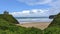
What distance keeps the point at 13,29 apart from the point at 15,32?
4.40 ft

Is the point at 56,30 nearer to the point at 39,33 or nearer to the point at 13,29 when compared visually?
the point at 39,33

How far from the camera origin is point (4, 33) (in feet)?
57.5

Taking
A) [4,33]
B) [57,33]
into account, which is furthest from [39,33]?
[4,33]

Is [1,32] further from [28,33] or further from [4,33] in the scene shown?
[28,33]

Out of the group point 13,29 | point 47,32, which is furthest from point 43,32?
point 13,29

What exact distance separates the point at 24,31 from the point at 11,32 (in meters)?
1.60

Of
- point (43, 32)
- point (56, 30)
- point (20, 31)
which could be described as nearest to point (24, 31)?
point (20, 31)

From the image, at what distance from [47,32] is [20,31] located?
2.45m

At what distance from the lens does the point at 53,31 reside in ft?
61.7

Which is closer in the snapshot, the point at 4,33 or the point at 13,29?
the point at 4,33

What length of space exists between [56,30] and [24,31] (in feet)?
9.82

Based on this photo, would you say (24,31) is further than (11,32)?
Yes

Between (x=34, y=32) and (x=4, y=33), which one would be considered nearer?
(x=4, y=33)

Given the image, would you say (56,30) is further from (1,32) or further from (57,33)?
(1,32)
